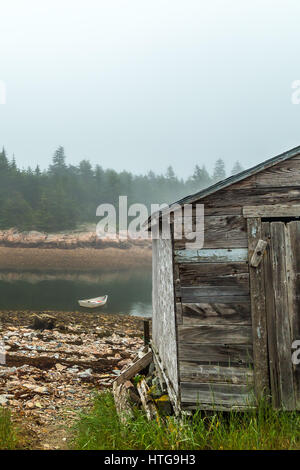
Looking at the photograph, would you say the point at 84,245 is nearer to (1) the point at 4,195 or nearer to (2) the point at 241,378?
(1) the point at 4,195

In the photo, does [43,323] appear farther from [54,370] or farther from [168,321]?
[168,321]

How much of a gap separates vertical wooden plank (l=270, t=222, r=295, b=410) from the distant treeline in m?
66.3

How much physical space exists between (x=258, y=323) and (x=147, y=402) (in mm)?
2574

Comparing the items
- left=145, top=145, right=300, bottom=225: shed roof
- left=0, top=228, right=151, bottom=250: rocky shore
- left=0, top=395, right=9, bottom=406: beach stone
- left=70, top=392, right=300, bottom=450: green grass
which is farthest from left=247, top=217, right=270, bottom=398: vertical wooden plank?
left=0, top=228, right=151, bottom=250: rocky shore

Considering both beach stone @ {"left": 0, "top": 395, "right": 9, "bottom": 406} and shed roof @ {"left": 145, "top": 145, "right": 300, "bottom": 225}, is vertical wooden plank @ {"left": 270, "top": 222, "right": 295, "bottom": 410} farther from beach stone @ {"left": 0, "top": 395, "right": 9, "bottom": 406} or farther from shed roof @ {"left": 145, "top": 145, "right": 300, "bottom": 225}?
beach stone @ {"left": 0, "top": 395, "right": 9, "bottom": 406}

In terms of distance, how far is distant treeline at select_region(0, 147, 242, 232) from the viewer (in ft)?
231

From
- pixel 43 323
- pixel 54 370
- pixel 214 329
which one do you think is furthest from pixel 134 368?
pixel 43 323

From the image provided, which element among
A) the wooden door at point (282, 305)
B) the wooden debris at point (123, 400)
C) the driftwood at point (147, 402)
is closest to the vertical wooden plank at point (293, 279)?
the wooden door at point (282, 305)

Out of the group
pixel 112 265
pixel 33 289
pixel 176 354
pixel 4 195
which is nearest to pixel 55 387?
pixel 176 354

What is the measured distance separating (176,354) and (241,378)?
96 centimetres

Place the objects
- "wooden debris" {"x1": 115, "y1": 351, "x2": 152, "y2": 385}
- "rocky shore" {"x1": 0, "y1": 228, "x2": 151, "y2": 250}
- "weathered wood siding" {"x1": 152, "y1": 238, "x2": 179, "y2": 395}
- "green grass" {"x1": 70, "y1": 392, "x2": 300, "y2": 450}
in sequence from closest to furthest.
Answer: "green grass" {"x1": 70, "y1": 392, "x2": 300, "y2": 450}
"weathered wood siding" {"x1": 152, "y1": 238, "x2": 179, "y2": 395}
"wooden debris" {"x1": 115, "y1": 351, "x2": 152, "y2": 385}
"rocky shore" {"x1": 0, "y1": 228, "x2": 151, "y2": 250}

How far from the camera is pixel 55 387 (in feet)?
28.0

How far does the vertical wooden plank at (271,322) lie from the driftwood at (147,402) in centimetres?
179

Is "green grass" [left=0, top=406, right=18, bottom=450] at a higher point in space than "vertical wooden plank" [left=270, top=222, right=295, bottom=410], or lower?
lower
